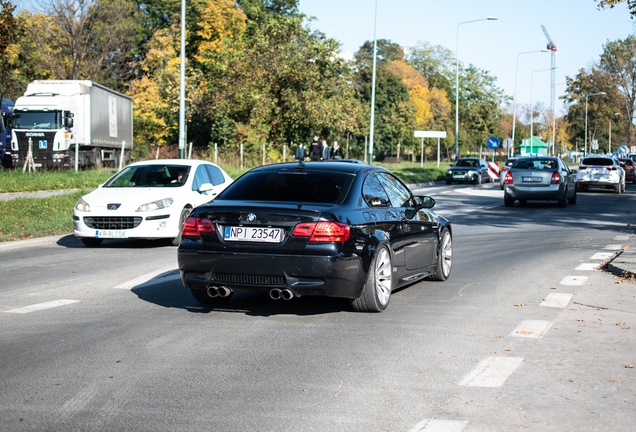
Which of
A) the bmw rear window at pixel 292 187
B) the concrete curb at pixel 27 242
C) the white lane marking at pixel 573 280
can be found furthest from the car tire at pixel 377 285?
→ the concrete curb at pixel 27 242

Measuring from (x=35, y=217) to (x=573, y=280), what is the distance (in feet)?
37.3

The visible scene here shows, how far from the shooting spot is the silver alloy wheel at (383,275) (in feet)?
23.0

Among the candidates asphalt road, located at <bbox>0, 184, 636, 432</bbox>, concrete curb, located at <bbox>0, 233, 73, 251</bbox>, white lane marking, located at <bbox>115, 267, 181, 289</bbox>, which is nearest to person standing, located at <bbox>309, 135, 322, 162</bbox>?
concrete curb, located at <bbox>0, 233, 73, 251</bbox>

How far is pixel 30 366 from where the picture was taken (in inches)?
205

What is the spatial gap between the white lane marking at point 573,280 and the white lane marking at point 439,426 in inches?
215

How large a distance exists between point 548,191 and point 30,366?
20282 millimetres

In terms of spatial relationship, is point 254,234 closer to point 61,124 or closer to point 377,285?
point 377,285

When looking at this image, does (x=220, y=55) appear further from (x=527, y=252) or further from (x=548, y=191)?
(x=527, y=252)

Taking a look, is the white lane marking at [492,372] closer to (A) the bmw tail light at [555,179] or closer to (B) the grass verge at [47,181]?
(B) the grass verge at [47,181]

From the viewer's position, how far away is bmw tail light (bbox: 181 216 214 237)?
6.80m

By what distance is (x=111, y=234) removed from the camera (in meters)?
12.4

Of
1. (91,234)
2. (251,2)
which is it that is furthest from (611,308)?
(251,2)

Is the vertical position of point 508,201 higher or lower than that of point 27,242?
higher

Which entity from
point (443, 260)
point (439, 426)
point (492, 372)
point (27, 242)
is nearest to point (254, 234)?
point (492, 372)
